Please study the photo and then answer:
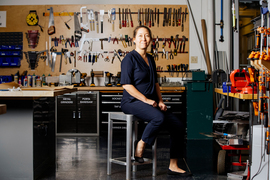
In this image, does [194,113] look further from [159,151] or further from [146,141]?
[146,141]

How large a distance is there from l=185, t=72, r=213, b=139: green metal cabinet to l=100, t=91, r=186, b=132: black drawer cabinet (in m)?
0.28

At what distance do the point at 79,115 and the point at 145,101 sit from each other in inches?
91.3

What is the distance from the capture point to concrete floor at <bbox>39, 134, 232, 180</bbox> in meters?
2.48

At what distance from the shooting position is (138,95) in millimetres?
2375

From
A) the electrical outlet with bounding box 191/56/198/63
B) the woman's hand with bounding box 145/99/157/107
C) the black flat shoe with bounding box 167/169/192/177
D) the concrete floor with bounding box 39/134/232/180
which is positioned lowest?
the concrete floor with bounding box 39/134/232/180

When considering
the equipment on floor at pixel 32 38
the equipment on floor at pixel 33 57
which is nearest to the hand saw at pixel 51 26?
the equipment on floor at pixel 32 38

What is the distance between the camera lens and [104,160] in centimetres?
302

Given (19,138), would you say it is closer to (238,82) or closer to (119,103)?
(238,82)

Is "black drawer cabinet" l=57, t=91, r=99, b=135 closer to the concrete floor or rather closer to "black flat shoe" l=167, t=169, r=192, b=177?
the concrete floor

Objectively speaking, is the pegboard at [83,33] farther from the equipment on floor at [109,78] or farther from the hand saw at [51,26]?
the equipment on floor at [109,78]

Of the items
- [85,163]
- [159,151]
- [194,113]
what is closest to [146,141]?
[85,163]

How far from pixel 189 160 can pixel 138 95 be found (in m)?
1.13

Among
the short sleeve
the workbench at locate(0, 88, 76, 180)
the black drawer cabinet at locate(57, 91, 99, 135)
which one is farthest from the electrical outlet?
the workbench at locate(0, 88, 76, 180)

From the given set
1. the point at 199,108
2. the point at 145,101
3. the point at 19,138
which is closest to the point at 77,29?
the point at 199,108
